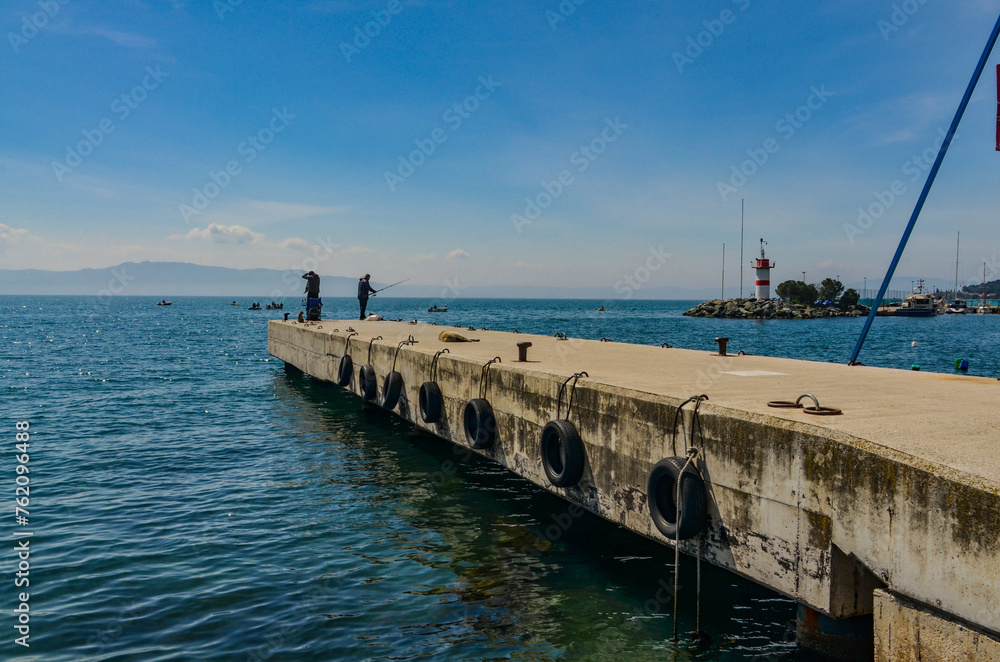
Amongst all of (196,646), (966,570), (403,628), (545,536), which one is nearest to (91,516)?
(196,646)

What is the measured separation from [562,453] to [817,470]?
4.42m

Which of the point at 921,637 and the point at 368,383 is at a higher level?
the point at 368,383

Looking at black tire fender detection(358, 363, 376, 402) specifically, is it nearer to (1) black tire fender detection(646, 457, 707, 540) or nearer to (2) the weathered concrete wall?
(1) black tire fender detection(646, 457, 707, 540)

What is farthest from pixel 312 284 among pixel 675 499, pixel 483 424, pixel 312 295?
pixel 675 499

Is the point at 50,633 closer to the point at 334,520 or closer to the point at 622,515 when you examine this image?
the point at 334,520

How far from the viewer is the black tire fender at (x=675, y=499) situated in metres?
6.93

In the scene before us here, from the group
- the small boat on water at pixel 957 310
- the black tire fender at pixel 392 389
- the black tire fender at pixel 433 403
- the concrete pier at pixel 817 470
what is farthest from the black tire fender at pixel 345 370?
the small boat on water at pixel 957 310

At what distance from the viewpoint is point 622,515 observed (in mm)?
8555

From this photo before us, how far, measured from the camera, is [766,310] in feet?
354

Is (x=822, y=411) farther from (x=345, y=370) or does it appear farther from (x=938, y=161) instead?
(x=345, y=370)

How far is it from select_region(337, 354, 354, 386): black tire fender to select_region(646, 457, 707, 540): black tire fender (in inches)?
564

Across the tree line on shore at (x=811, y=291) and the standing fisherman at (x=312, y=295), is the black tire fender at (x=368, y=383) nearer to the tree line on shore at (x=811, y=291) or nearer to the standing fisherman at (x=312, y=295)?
the standing fisherman at (x=312, y=295)

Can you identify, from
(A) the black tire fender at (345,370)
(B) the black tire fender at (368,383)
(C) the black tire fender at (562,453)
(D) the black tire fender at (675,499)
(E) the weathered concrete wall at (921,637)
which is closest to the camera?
(E) the weathered concrete wall at (921,637)

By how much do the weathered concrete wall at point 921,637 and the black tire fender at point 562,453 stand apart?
469 cm
